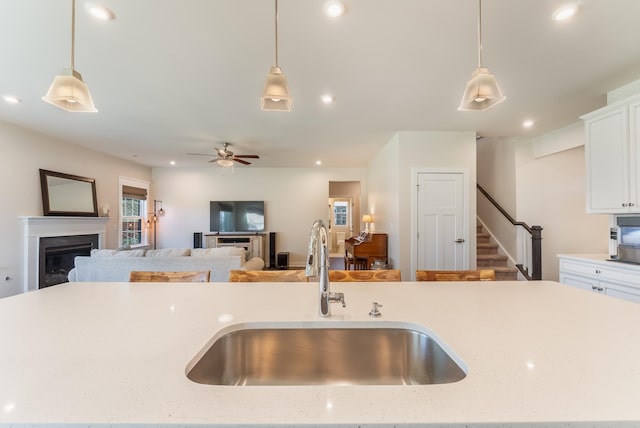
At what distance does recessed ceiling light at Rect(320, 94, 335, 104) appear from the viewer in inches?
118

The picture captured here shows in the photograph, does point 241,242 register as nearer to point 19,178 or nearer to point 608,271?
point 19,178

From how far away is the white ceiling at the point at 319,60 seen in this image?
181 centimetres

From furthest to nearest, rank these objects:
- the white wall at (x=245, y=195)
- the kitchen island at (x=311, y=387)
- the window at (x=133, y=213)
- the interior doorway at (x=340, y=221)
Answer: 1. the interior doorway at (x=340, y=221)
2. the white wall at (x=245, y=195)
3. the window at (x=133, y=213)
4. the kitchen island at (x=311, y=387)

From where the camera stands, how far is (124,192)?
249 inches

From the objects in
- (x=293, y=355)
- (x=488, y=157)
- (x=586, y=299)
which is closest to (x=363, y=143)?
(x=488, y=157)

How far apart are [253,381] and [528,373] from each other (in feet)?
2.71

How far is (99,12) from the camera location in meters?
1.78

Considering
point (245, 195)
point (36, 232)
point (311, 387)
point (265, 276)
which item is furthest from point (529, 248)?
point (36, 232)

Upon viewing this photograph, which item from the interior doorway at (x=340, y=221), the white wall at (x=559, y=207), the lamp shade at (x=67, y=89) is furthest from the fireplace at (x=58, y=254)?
the white wall at (x=559, y=207)

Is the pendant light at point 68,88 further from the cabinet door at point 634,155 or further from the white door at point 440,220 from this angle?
the cabinet door at point 634,155

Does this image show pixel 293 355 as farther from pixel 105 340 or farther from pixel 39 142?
pixel 39 142

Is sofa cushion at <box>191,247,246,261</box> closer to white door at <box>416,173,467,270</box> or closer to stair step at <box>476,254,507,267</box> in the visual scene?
white door at <box>416,173,467,270</box>

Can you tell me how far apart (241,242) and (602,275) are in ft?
21.4

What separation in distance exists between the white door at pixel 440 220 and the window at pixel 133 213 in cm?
629
